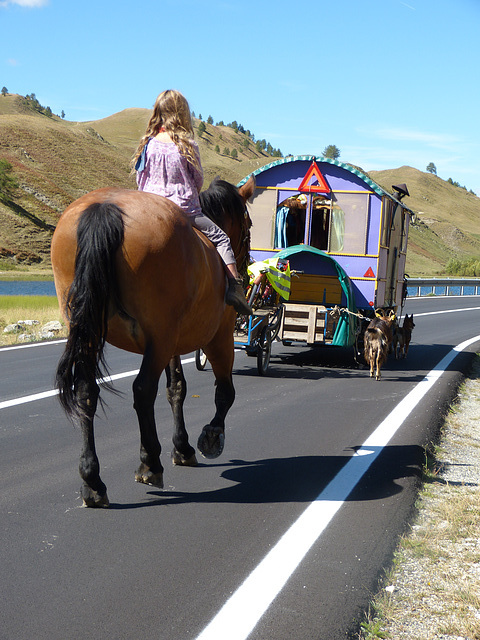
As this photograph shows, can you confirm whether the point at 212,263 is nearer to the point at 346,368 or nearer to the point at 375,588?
the point at 375,588

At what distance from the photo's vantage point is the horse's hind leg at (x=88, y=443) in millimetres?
4734

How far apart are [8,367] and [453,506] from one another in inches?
313

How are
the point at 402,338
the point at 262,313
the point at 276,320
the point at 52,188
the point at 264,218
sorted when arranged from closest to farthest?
1. the point at 262,313
2. the point at 276,320
3. the point at 264,218
4. the point at 402,338
5. the point at 52,188

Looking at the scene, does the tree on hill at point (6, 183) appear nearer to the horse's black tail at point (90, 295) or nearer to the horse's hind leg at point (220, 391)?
the horse's hind leg at point (220, 391)

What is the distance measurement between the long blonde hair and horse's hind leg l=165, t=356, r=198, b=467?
170cm

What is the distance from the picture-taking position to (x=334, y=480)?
19.3 feet

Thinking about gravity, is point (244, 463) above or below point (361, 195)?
below

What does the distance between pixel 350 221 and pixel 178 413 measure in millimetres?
8668

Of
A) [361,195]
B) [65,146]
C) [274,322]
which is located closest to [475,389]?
[274,322]

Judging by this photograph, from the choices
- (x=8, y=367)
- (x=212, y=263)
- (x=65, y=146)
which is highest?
(x=65, y=146)

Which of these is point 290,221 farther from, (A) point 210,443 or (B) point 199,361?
(A) point 210,443

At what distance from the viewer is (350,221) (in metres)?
13.8

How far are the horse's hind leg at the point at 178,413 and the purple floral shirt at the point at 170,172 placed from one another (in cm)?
136

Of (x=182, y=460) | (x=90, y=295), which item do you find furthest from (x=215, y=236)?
(x=182, y=460)
